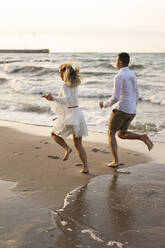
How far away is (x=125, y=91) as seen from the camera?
15.2ft

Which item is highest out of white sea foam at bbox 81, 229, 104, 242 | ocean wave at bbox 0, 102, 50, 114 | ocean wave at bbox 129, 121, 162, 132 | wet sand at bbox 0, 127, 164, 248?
ocean wave at bbox 0, 102, 50, 114

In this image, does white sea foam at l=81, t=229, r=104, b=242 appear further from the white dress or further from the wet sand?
the white dress

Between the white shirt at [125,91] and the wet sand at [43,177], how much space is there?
0.97 metres

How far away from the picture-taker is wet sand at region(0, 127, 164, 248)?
2.89m

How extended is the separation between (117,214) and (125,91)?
77.2 inches

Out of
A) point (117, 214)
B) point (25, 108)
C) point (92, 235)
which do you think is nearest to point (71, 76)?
point (117, 214)

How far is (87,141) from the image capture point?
6.48 meters

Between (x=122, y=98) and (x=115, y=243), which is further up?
(x=122, y=98)

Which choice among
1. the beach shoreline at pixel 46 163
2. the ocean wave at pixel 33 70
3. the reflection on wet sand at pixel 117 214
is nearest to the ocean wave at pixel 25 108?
the beach shoreline at pixel 46 163

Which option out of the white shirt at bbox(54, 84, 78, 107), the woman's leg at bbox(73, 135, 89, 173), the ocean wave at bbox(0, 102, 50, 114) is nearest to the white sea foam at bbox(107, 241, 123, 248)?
the woman's leg at bbox(73, 135, 89, 173)

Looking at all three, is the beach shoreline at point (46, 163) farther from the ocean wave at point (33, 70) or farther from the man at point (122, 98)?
the ocean wave at point (33, 70)

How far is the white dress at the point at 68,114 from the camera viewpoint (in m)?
4.35

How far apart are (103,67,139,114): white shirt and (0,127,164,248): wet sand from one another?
97cm

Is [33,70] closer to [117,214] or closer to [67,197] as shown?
[67,197]
